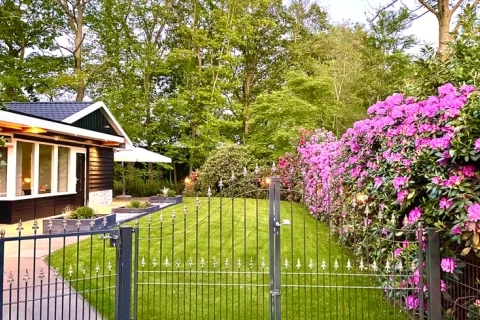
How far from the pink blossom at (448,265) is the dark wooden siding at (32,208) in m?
9.64

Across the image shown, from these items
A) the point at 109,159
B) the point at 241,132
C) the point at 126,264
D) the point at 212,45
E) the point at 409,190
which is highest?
the point at 212,45

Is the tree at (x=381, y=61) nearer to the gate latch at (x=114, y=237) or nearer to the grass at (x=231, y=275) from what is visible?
the grass at (x=231, y=275)

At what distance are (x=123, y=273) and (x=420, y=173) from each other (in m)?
2.92

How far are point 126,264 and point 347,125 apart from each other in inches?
695

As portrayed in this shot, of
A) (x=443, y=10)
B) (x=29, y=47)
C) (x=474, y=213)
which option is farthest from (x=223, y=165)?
(x=29, y=47)

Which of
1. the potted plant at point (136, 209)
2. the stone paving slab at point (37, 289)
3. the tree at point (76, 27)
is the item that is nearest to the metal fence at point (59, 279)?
the stone paving slab at point (37, 289)

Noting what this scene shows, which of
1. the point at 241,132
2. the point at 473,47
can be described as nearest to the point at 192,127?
the point at 241,132

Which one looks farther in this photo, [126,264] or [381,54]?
[381,54]

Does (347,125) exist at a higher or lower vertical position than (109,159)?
higher

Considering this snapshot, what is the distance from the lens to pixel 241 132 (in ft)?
70.7

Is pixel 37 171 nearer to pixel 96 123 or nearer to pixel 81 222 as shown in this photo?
pixel 81 222

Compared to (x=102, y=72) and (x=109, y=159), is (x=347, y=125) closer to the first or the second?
(x=109, y=159)

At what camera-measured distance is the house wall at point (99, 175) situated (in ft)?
44.8

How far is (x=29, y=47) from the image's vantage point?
65.8ft
